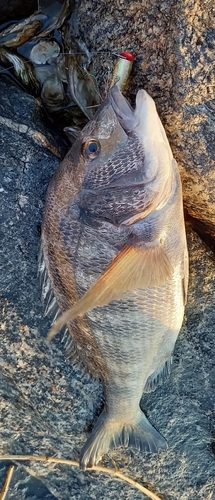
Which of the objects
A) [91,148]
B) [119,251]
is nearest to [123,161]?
[91,148]

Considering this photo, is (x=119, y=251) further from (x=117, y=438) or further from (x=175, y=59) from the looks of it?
(x=117, y=438)

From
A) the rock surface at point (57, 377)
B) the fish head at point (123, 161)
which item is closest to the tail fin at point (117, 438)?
the rock surface at point (57, 377)

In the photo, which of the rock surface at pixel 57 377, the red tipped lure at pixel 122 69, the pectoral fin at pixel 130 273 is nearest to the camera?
the pectoral fin at pixel 130 273

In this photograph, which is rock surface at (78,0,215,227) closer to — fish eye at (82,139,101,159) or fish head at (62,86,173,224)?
fish head at (62,86,173,224)

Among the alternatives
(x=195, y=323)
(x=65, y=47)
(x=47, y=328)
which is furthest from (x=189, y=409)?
(x=65, y=47)

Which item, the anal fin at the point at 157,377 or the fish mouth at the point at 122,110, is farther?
the anal fin at the point at 157,377

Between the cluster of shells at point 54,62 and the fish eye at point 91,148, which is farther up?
the cluster of shells at point 54,62

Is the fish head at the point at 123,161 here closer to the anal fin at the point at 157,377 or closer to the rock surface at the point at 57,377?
the rock surface at the point at 57,377
